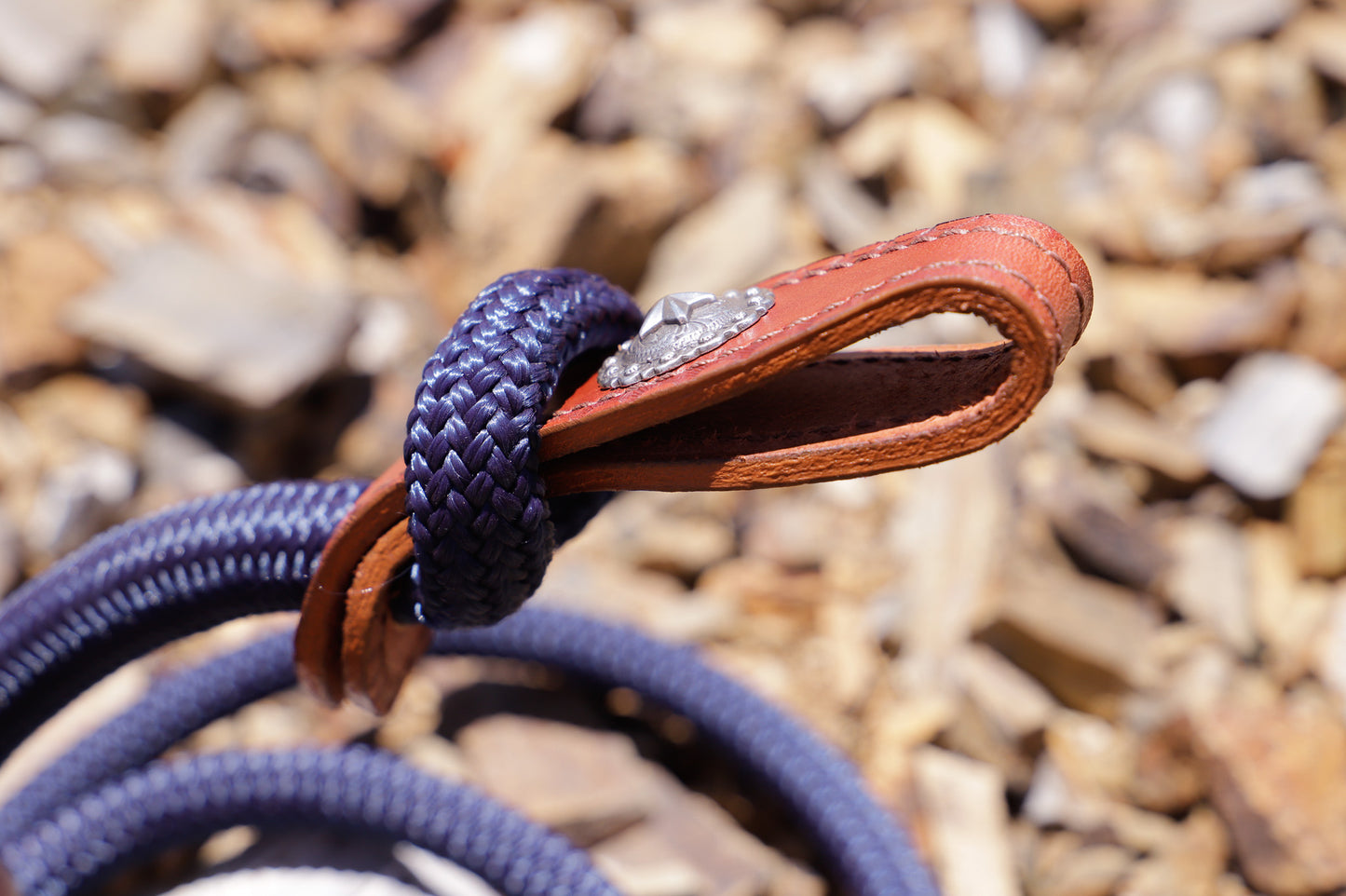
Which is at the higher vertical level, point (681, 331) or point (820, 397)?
Result: point (681, 331)

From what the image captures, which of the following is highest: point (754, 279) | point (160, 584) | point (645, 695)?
point (160, 584)

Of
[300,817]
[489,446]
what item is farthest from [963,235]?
[300,817]

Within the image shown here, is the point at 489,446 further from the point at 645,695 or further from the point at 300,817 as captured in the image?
A: the point at 645,695

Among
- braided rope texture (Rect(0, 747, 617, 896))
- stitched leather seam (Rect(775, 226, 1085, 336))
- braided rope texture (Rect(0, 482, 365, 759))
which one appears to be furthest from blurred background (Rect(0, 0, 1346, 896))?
stitched leather seam (Rect(775, 226, 1085, 336))

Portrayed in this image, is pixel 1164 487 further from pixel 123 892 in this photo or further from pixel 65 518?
pixel 65 518

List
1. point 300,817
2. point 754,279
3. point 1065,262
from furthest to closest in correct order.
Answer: point 754,279 → point 300,817 → point 1065,262

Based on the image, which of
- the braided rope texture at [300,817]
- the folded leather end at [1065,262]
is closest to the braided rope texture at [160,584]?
the braided rope texture at [300,817]
